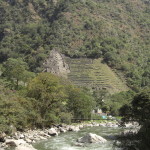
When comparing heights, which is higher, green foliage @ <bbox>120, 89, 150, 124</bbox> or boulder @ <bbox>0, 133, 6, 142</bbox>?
green foliage @ <bbox>120, 89, 150, 124</bbox>

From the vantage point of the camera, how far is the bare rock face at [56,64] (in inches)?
5006

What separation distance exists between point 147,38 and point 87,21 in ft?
133

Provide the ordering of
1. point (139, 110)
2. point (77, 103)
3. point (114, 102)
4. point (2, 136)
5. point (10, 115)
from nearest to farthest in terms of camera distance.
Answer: point (139, 110)
point (2, 136)
point (10, 115)
point (77, 103)
point (114, 102)

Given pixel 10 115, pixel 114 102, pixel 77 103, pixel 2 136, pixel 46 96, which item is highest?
pixel 46 96

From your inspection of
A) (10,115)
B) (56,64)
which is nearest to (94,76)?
(56,64)

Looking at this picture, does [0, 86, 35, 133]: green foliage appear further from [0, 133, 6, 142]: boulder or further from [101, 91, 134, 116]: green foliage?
[101, 91, 134, 116]: green foliage

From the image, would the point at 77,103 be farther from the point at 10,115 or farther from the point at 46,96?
the point at 10,115

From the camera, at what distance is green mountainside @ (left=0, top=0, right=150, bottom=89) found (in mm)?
137500

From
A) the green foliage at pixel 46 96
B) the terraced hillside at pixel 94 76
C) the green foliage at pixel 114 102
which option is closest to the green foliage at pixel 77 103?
the green foliage at pixel 46 96

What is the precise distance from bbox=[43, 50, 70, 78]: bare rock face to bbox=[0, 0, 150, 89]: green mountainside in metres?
3.14

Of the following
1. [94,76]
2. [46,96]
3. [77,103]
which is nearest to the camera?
[46,96]

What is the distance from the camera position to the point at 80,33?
151250 millimetres

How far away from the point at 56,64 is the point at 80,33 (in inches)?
1083

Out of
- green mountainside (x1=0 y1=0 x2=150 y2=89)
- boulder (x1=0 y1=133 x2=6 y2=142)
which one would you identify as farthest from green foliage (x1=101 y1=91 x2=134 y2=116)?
boulder (x1=0 y1=133 x2=6 y2=142)
